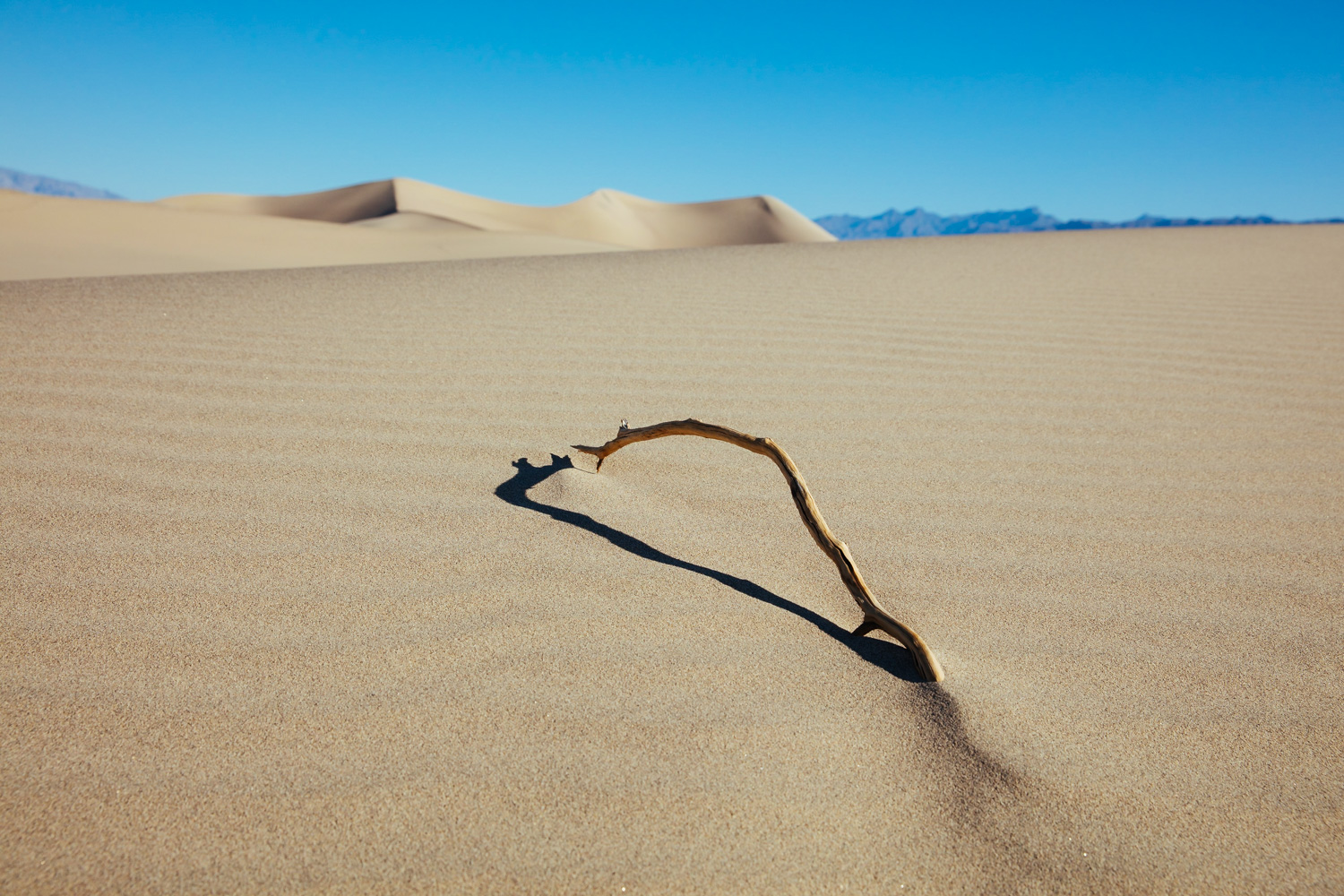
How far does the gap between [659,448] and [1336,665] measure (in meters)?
1.75

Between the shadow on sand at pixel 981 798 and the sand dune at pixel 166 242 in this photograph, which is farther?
the sand dune at pixel 166 242

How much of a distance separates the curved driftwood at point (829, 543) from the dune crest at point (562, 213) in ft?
102

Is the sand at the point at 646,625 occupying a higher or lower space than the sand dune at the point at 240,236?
lower

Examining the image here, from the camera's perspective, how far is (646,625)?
1550mm

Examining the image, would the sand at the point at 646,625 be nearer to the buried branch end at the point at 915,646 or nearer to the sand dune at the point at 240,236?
the buried branch end at the point at 915,646

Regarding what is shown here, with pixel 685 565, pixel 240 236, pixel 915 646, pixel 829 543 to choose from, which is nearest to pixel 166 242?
pixel 240 236

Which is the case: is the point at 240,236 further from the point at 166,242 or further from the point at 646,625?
the point at 646,625

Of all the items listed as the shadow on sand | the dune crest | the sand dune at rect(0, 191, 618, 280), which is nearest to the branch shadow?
the shadow on sand

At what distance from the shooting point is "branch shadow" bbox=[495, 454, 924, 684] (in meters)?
1.48

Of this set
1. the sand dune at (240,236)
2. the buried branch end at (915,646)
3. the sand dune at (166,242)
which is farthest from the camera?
the sand dune at (240,236)

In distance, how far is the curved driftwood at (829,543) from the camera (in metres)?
1.43

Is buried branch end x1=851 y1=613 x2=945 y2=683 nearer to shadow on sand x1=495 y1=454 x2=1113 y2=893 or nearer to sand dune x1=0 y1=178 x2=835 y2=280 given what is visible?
shadow on sand x1=495 y1=454 x2=1113 y2=893

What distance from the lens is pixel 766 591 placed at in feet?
5.60

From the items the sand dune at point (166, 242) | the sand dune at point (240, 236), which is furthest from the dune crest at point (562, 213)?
the sand dune at point (166, 242)
